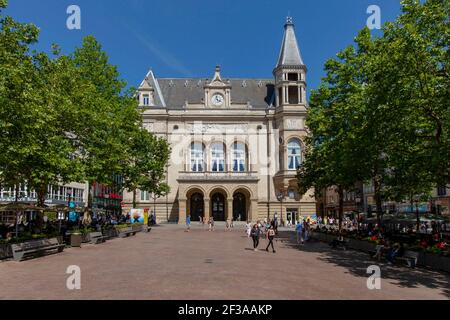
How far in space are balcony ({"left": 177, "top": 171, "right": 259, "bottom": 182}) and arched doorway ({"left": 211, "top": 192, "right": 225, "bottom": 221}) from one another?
5.20 metres

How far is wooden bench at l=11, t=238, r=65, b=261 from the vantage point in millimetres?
17750

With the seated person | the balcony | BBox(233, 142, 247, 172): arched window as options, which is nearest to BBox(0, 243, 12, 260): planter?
the seated person

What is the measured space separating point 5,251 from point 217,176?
39017mm

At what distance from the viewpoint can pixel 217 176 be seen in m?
56.0

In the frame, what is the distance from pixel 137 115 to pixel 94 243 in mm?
14109

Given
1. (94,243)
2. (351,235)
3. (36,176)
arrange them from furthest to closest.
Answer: (351,235) < (94,243) < (36,176)

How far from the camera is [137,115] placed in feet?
121

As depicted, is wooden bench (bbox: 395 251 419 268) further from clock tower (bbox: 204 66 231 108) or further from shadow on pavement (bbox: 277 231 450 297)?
clock tower (bbox: 204 66 231 108)

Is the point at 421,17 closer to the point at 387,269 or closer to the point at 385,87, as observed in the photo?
the point at 385,87

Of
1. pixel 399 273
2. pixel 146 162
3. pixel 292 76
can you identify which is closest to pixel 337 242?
pixel 399 273

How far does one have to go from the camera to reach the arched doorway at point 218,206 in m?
60.4

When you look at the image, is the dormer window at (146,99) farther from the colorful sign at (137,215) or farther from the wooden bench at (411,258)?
the wooden bench at (411,258)

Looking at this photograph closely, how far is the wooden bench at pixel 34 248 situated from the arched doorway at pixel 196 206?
125ft

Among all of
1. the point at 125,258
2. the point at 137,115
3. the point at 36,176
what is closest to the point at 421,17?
the point at 125,258
